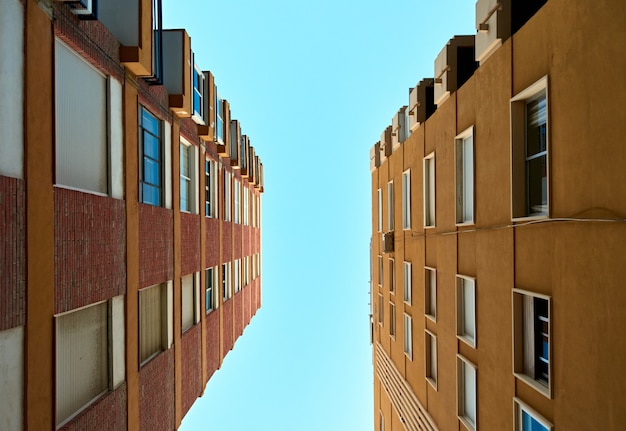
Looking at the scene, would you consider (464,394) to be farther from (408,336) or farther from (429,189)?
(429,189)

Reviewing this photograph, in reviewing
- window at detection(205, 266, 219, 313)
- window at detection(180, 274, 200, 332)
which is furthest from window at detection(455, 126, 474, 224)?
window at detection(205, 266, 219, 313)

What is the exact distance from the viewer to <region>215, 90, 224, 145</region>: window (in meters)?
19.0

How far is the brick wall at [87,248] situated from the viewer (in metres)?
7.61

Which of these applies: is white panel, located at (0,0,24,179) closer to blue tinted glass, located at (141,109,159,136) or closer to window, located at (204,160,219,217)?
blue tinted glass, located at (141,109,159,136)

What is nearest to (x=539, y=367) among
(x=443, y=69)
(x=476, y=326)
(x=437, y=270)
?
(x=476, y=326)

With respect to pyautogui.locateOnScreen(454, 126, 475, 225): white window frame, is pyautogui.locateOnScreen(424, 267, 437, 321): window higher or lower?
lower

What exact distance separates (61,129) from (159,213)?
470cm

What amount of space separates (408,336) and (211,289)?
8473 millimetres

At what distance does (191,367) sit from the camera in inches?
603

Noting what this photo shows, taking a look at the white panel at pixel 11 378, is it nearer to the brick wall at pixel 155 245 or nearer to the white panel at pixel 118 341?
the white panel at pixel 118 341

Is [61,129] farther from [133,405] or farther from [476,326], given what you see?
[476,326]

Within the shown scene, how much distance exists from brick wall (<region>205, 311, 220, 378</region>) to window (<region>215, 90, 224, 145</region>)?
750 centimetres

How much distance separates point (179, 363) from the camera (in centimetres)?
1390

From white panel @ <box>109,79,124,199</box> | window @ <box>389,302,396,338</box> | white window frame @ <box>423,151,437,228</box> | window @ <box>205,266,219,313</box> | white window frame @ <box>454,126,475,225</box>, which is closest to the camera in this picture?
white panel @ <box>109,79,124,199</box>
